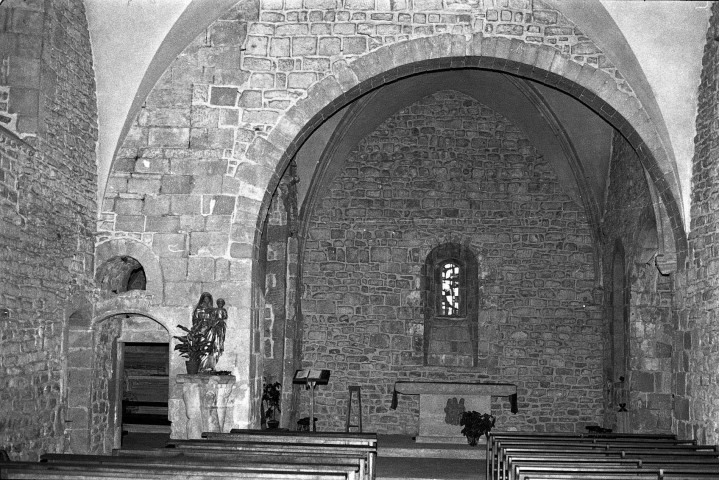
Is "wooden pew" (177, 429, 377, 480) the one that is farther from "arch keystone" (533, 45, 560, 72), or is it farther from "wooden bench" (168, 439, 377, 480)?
"arch keystone" (533, 45, 560, 72)

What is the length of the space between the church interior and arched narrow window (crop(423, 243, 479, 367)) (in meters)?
0.06

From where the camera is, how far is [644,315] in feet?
44.7

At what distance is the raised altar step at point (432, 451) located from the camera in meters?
12.6

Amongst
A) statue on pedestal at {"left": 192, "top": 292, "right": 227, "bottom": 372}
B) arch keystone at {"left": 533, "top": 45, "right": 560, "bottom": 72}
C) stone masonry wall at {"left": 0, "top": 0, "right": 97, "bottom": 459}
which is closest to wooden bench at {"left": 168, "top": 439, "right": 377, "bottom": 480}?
stone masonry wall at {"left": 0, "top": 0, "right": 97, "bottom": 459}

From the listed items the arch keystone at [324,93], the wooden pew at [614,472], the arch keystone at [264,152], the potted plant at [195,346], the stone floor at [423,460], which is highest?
the arch keystone at [324,93]

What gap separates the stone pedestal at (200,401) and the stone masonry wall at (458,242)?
511 centimetres

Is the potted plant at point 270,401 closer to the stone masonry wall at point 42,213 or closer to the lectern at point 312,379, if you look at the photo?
the lectern at point 312,379

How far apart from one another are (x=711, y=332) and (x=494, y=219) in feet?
20.3

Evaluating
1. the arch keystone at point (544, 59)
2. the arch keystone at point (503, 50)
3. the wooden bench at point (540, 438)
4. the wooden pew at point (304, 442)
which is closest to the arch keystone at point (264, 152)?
the arch keystone at point (503, 50)

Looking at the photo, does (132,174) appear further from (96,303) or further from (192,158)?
(96,303)

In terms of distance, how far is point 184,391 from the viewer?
33.7 feet

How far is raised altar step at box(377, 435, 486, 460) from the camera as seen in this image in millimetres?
12555

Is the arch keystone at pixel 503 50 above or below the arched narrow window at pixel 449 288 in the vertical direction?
above

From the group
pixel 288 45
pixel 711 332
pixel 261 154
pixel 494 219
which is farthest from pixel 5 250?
pixel 494 219
